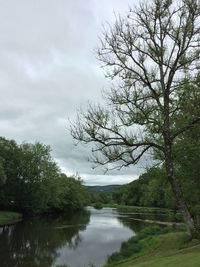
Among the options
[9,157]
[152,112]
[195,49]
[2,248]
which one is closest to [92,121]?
[152,112]

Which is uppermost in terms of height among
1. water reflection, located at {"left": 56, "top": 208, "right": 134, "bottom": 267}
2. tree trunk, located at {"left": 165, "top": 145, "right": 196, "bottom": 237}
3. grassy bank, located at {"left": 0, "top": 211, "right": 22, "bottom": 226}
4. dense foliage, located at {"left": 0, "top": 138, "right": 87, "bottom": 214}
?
dense foliage, located at {"left": 0, "top": 138, "right": 87, "bottom": 214}


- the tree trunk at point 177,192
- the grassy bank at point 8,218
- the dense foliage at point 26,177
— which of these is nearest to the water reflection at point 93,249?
the tree trunk at point 177,192

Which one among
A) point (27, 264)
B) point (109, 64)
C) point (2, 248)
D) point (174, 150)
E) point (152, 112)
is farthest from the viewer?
point (2, 248)

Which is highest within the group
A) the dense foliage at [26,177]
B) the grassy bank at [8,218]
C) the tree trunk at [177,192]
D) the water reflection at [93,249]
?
the dense foliage at [26,177]

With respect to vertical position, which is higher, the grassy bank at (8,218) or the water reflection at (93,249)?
the grassy bank at (8,218)

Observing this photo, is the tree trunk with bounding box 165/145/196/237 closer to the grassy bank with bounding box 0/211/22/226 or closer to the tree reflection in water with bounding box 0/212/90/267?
the tree reflection in water with bounding box 0/212/90/267

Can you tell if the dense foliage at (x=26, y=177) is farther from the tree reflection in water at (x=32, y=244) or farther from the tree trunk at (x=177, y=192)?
the tree trunk at (x=177, y=192)

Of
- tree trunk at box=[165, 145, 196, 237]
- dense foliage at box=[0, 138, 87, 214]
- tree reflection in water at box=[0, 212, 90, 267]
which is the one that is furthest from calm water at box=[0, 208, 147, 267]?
dense foliage at box=[0, 138, 87, 214]

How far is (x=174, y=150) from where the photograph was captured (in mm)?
27250

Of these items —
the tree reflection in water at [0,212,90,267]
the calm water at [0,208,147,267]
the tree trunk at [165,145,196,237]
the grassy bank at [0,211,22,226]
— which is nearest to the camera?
the tree trunk at [165,145,196,237]

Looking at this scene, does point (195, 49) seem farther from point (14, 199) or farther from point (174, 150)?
point (14, 199)

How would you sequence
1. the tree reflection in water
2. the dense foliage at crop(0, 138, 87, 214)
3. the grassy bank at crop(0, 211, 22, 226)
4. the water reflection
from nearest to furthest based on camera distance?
the tree reflection in water, the water reflection, the grassy bank at crop(0, 211, 22, 226), the dense foliage at crop(0, 138, 87, 214)

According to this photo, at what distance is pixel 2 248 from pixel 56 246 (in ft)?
18.5

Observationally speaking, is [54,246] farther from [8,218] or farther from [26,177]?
[26,177]
